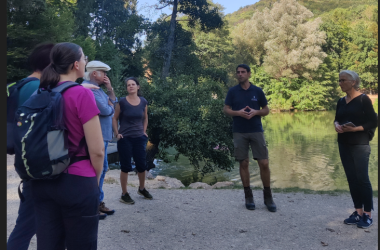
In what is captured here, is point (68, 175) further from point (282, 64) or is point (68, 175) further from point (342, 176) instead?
point (282, 64)

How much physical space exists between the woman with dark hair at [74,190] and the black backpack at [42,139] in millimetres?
68

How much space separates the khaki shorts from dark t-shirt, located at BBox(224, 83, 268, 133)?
8 centimetres

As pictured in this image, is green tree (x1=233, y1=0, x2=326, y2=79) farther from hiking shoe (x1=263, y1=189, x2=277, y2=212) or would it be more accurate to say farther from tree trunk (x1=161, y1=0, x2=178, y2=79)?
hiking shoe (x1=263, y1=189, x2=277, y2=212)

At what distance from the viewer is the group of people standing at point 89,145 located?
199 centimetres

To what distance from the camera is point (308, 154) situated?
17281 millimetres

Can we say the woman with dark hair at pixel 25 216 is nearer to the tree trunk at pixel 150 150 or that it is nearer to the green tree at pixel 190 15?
the tree trunk at pixel 150 150

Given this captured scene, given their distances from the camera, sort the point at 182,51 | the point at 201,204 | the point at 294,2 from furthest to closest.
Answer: the point at 294,2, the point at 182,51, the point at 201,204

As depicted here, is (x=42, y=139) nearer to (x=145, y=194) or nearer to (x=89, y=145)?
(x=89, y=145)

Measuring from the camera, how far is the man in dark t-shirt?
498 centimetres

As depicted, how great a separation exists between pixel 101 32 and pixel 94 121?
41.3m

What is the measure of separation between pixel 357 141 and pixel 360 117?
30cm

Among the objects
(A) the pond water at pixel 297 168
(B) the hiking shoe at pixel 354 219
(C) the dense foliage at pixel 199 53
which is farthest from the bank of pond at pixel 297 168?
(B) the hiking shoe at pixel 354 219

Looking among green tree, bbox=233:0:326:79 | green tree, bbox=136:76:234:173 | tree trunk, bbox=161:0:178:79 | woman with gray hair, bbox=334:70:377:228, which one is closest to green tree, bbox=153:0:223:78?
tree trunk, bbox=161:0:178:79

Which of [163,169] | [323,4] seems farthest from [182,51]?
[323,4]
